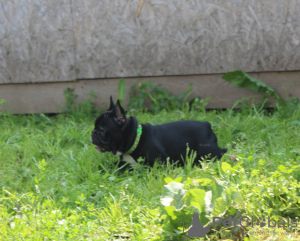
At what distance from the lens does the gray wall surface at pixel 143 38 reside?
5.76 m

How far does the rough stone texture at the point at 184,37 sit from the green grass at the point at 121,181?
0.82 metres

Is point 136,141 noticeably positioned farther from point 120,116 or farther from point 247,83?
point 247,83

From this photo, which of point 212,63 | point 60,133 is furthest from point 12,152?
point 212,63

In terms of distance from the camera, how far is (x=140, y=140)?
13.1 feet

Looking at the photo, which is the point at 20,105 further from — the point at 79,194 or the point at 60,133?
the point at 79,194

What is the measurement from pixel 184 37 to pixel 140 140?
245cm

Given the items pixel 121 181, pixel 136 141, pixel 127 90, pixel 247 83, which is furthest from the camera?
pixel 127 90

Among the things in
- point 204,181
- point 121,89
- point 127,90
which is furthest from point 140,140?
point 127,90

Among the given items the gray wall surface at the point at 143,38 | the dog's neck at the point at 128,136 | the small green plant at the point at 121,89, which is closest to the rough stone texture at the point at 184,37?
the gray wall surface at the point at 143,38

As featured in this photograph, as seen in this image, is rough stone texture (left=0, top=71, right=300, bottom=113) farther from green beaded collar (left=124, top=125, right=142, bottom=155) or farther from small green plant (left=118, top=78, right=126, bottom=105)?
green beaded collar (left=124, top=125, right=142, bottom=155)

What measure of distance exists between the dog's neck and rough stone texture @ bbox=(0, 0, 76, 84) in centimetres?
253

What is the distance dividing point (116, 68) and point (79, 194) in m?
3.08

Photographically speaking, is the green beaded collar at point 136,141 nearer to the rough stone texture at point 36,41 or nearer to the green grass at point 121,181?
the green grass at point 121,181

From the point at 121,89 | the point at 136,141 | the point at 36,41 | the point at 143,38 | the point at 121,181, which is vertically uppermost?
the point at 143,38
